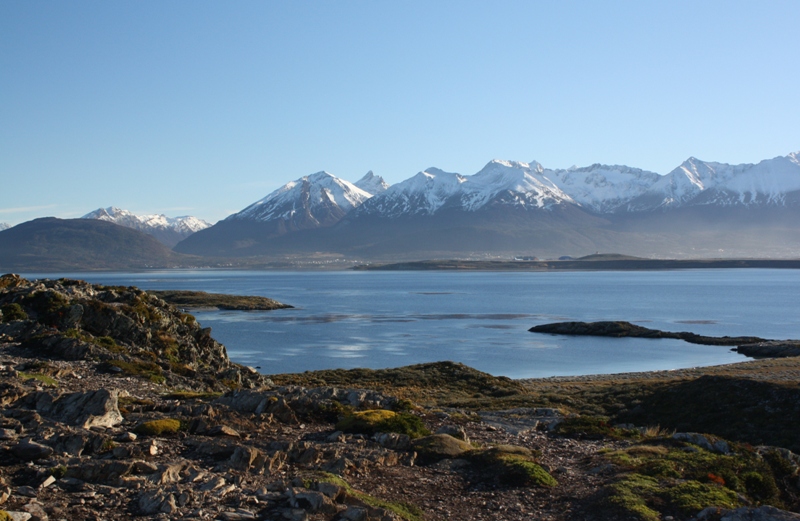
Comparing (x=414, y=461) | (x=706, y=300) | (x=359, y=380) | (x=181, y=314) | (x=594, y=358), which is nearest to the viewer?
(x=414, y=461)

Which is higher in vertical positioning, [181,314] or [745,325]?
[181,314]

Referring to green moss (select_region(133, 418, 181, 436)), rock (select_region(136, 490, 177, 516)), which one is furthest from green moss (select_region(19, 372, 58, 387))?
rock (select_region(136, 490, 177, 516))

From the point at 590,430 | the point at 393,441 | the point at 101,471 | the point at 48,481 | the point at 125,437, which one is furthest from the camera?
the point at 590,430

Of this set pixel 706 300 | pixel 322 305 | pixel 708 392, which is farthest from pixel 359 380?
pixel 706 300

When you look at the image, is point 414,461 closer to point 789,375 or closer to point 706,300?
point 789,375

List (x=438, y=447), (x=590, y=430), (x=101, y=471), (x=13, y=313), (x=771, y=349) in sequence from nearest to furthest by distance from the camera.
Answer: (x=101, y=471) < (x=438, y=447) < (x=590, y=430) < (x=13, y=313) < (x=771, y=349)

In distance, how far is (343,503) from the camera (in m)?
11.8

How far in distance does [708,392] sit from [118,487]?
28.4 m

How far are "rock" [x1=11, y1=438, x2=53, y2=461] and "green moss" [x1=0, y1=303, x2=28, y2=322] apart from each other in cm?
2011

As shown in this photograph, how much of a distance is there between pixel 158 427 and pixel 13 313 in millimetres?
19554

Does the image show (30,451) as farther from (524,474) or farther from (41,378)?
(524,474)

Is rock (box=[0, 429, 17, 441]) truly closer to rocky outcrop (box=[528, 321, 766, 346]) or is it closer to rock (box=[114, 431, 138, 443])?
rock (box=[114, 431, 138, 443])

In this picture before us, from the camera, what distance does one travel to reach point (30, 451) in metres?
12.7

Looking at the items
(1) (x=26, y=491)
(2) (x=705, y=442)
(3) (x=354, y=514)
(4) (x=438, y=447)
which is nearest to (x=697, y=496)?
(2) (x=705, y=442)
